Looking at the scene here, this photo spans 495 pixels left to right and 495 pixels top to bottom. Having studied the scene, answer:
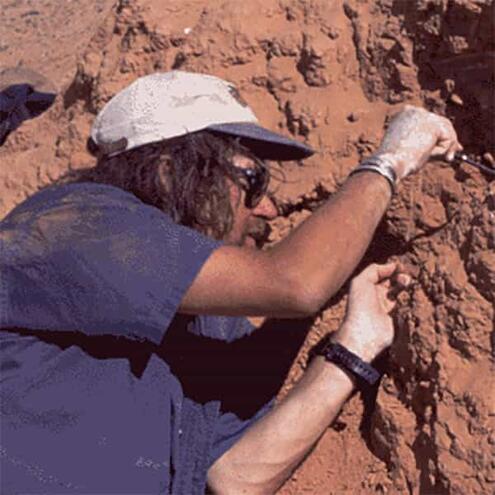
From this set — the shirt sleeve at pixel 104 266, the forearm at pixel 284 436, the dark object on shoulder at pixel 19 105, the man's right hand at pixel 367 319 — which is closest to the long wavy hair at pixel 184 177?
the shirt sleeve at pixel 104 266

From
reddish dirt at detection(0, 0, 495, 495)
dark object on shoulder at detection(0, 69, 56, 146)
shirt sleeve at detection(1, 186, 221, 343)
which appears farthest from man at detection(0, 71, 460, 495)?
dark object on shoulder at detection(0, 69, 56, 146)

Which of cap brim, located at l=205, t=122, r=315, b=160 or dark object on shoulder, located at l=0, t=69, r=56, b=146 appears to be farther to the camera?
dark object on shoulder, located at l=0, t=69, r=56, b=146

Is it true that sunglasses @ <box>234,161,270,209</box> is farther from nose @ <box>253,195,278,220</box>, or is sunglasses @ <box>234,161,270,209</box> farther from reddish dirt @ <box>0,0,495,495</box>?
reddish dirt @ <box>0,0,495,495</box>

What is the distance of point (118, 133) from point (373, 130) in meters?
0.79

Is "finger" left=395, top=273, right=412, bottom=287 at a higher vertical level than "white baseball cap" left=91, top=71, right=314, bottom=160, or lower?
lower

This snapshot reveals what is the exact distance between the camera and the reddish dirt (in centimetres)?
190

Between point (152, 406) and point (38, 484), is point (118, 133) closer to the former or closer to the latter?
point (152, 406)

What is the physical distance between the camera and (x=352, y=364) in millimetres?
2158

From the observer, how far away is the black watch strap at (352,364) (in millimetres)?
2158

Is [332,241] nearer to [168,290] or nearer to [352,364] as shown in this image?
[168,290]

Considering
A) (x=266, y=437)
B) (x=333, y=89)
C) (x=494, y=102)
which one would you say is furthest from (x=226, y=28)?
(x=266, y=437)

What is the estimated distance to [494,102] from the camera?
2217 millimetres

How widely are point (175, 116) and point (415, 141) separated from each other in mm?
515

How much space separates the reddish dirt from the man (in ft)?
0.55
